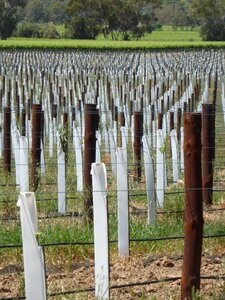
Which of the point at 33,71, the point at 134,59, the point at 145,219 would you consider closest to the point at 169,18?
the point at 134,59

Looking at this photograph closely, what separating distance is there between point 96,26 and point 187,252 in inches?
3886

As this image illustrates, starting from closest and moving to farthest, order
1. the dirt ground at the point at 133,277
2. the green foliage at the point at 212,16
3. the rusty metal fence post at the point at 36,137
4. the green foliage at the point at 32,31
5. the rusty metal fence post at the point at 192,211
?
the rusty metal fence post at the point at 192,211 < the dirt ground at the point at 133,277 < the rusty metal fence post at the point at 36,137 < the green foliage at the point at 212,16 < the green foliage at the point at 32,31

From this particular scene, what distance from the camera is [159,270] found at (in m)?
6.07

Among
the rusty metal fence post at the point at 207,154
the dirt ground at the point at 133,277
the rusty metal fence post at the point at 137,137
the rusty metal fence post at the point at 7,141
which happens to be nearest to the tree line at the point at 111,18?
the rusty metal fence post at the point at 7,141

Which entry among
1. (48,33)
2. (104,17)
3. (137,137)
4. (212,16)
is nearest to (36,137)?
(137,137)

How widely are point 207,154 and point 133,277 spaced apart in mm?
3829

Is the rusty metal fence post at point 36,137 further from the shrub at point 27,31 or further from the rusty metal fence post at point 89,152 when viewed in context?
the shrub at point 27,31

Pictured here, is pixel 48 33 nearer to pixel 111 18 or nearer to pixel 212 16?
pixel 111 18

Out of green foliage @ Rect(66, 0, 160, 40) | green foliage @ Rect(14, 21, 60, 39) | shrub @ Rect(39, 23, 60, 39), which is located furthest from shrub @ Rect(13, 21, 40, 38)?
green foliage @ Rect(66, 0, 160, 40)

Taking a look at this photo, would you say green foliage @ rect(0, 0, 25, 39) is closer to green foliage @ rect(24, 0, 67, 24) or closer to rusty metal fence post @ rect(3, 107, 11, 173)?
green foliage @ rect(24, 0, 67, 24)

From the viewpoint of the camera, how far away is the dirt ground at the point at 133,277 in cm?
550

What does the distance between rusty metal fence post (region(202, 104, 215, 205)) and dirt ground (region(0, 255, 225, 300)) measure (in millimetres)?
2645

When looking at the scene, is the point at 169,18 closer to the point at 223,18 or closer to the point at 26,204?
the point at 223,18

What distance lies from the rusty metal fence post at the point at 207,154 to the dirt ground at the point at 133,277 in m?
2.64
